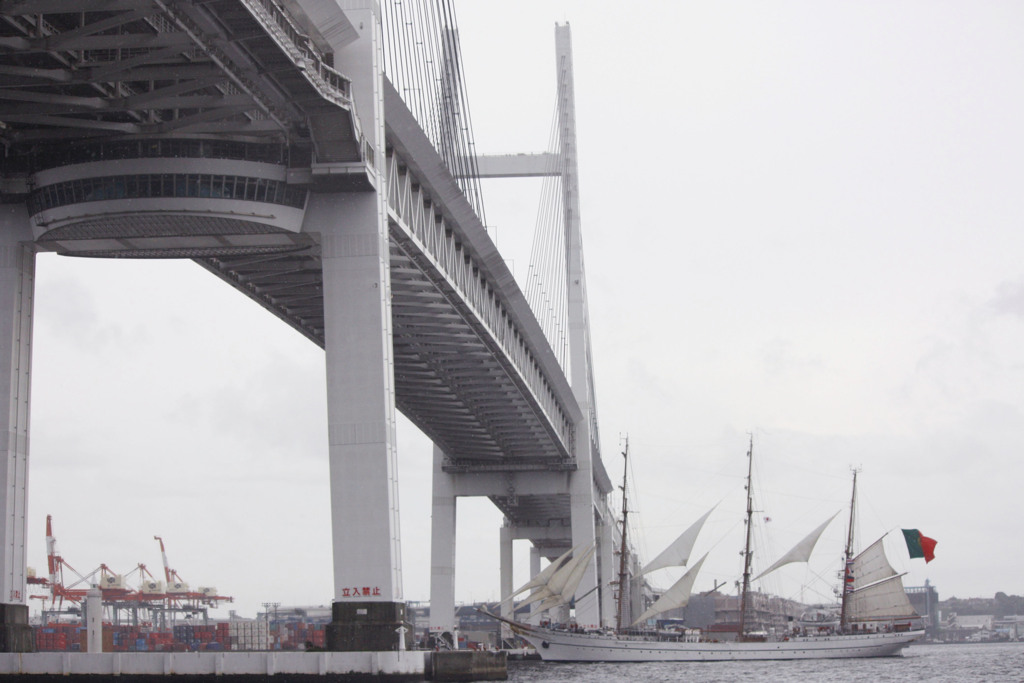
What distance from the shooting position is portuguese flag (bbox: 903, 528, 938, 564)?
101750 millimetres

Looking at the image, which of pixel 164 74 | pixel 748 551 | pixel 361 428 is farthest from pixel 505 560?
pixel 164 74

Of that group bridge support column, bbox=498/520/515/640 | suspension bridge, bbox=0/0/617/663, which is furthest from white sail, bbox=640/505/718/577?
suspension bridge, bbox=0/0/617/663

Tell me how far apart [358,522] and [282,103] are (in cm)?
1097

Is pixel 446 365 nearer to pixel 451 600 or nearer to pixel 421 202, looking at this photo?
pixel 421 202

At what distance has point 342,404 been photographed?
1524 inches

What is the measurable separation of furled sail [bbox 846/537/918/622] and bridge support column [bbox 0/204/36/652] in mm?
67671

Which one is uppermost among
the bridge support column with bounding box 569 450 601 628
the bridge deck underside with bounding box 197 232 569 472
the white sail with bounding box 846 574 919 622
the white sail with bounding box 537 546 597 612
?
the bridge deck underside with bounding box 197 232 569 472

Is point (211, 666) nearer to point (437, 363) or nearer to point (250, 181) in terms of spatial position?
point (250, 181)

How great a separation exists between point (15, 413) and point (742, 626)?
6287 centimetres

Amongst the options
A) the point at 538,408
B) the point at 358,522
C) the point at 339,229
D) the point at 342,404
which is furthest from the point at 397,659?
the point at 538,408

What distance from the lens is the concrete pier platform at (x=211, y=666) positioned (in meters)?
35.4

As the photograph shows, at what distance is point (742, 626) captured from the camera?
304ft

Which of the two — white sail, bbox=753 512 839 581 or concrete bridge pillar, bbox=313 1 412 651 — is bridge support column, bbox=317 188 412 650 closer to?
concrete bridge pillar, bbox=313 1 412 651

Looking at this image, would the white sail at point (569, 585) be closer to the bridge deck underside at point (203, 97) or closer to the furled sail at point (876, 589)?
the furled sail at point (876, 589)
